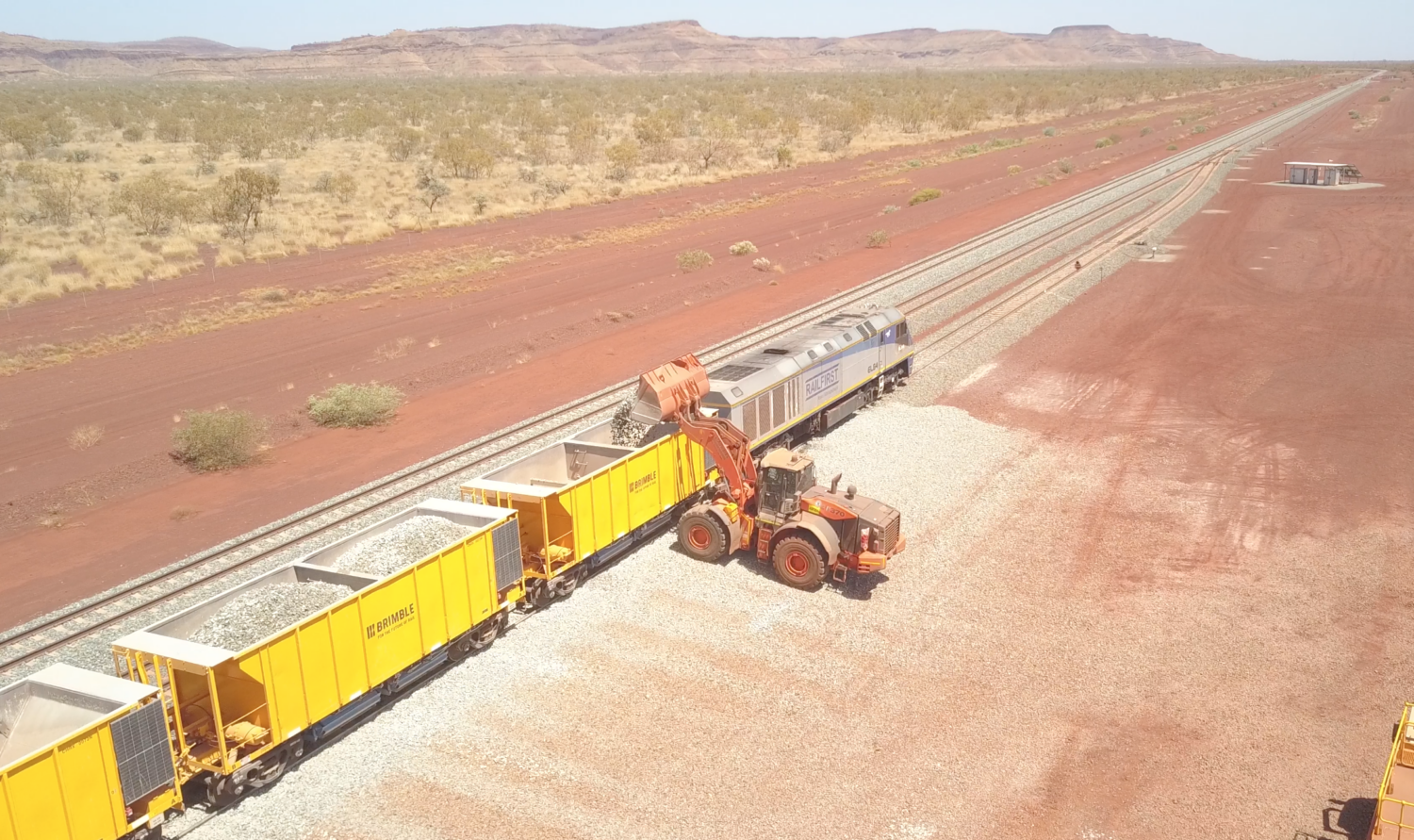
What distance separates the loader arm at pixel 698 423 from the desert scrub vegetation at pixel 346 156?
1381 inches

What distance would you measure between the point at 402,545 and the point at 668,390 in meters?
6.04

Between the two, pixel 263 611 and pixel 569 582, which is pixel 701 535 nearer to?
pixel 569 582

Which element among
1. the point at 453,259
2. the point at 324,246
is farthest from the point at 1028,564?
the point at 324,246

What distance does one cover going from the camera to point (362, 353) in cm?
3600

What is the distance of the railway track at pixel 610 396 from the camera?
17.8 m

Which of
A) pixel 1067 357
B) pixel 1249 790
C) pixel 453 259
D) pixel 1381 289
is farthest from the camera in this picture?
pixel 453 259

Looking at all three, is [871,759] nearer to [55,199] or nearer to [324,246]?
[324,246]

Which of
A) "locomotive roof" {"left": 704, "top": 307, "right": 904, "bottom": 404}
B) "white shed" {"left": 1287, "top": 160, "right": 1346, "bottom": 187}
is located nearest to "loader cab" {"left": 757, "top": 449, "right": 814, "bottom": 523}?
"locomotive roof" {"left": 704, "top": 307, "right": 904, "bottom": 404}

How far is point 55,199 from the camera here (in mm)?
54469

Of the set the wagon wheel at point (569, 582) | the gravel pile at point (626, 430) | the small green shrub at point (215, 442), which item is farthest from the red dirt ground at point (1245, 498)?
the small green shrub at point (215, 442)

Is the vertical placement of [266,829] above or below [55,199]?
below

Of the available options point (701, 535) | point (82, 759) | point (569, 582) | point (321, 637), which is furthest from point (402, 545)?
point (701, 535)

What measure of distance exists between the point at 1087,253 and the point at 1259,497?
101 feet

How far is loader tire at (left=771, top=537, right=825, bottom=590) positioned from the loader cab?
1.93 feet
